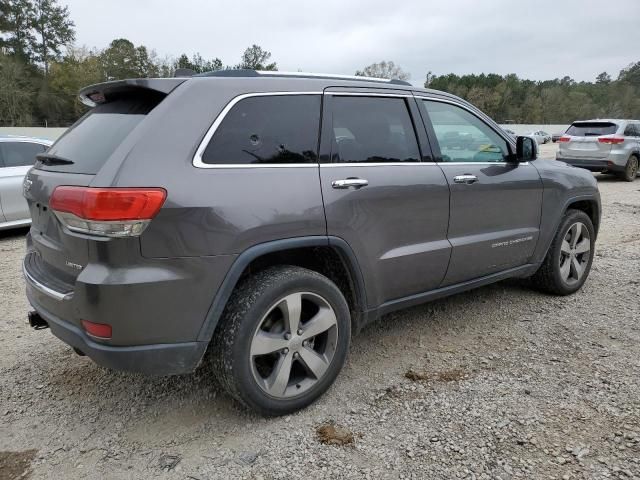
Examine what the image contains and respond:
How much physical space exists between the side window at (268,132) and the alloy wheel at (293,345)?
75cm

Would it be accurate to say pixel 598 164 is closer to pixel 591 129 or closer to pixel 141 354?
pixel 591 129

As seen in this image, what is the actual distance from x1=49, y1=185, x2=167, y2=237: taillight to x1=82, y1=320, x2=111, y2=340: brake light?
0.41 metres

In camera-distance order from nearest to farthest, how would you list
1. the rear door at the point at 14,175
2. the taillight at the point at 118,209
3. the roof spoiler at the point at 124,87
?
the taillight at the point at 118,209 → the roof spoiler at the point at 124,87 → the rear door at the point at 14,175

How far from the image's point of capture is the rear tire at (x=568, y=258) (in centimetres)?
429

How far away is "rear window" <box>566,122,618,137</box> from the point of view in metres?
13.0

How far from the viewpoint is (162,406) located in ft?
9.33

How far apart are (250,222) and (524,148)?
8.10ft

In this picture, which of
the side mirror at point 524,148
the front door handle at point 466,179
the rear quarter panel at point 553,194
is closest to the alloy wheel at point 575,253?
the rear quarter panel at point 553,194

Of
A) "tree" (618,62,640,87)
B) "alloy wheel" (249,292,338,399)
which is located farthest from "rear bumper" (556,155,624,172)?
"tree" (618,62,640,87)

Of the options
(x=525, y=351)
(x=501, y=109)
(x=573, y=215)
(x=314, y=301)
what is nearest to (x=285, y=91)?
(x=314, y=301)

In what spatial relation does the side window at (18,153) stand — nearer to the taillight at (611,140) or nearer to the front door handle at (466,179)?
the front door handle at (466,179)

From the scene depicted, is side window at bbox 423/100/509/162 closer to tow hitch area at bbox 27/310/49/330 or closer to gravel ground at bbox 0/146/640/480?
gravel ground at bbox 0/146/640/480

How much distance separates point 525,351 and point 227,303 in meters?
2.14

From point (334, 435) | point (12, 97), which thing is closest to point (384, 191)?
point (334, 435)
